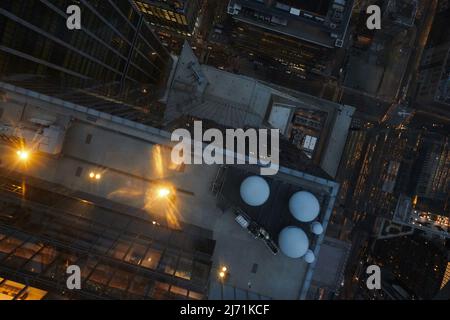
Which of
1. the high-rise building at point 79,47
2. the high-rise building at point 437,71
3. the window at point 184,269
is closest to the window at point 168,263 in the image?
the window at point 184,269

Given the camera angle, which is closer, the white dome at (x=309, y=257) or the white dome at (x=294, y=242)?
the white dome at (x=294, y=242)

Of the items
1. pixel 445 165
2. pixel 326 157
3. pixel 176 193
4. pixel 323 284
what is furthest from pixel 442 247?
pixel 176 193

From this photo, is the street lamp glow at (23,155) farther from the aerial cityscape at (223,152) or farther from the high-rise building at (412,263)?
the high-rise building at (412,263)

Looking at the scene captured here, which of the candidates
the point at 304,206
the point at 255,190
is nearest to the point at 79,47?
the point at 255,190

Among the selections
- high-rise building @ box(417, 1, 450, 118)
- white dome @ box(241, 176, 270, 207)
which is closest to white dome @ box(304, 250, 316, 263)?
white dome @ box(241, 176, 270, 207)
